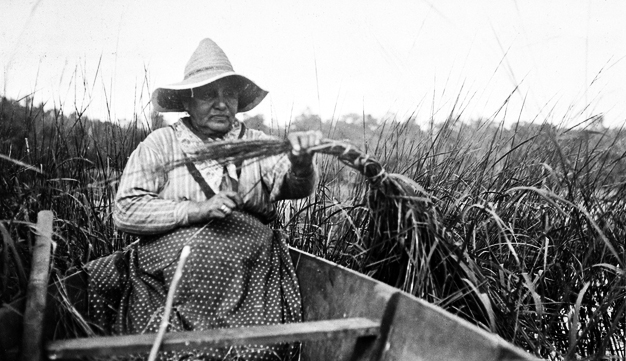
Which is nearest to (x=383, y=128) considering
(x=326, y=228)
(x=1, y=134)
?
(x=326, y=228)

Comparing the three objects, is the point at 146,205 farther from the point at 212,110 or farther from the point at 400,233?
the point at 400,233

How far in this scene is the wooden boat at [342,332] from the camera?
1567 millimetres

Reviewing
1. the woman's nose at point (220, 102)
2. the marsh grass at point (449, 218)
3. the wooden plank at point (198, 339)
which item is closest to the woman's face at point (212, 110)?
the woman's nose at point (220, 102)

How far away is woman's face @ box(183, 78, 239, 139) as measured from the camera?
2.48 m

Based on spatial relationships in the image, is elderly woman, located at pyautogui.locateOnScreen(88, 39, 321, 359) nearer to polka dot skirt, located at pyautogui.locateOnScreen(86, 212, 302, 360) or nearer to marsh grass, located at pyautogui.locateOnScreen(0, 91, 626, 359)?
polka dot skirt, located at pyautogui.locateOnScreen(86, 212, 302, 360)

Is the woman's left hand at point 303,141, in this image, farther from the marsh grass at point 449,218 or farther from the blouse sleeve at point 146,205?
the blouse sleeve at point 146,205

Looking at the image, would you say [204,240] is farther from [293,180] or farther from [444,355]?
[444,355]

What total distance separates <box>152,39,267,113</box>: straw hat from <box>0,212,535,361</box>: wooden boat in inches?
32.3

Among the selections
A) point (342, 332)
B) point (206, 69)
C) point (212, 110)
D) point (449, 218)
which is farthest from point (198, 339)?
point (449, 218)

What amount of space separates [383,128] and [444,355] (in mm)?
1666

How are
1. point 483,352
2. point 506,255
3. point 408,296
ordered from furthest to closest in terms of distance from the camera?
point 506,255, point 408,296, point 483,352

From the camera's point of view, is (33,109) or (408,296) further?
(33,109)

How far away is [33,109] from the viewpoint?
10.3 ft

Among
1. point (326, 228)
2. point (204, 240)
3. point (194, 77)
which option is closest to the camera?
point (204, 240)
